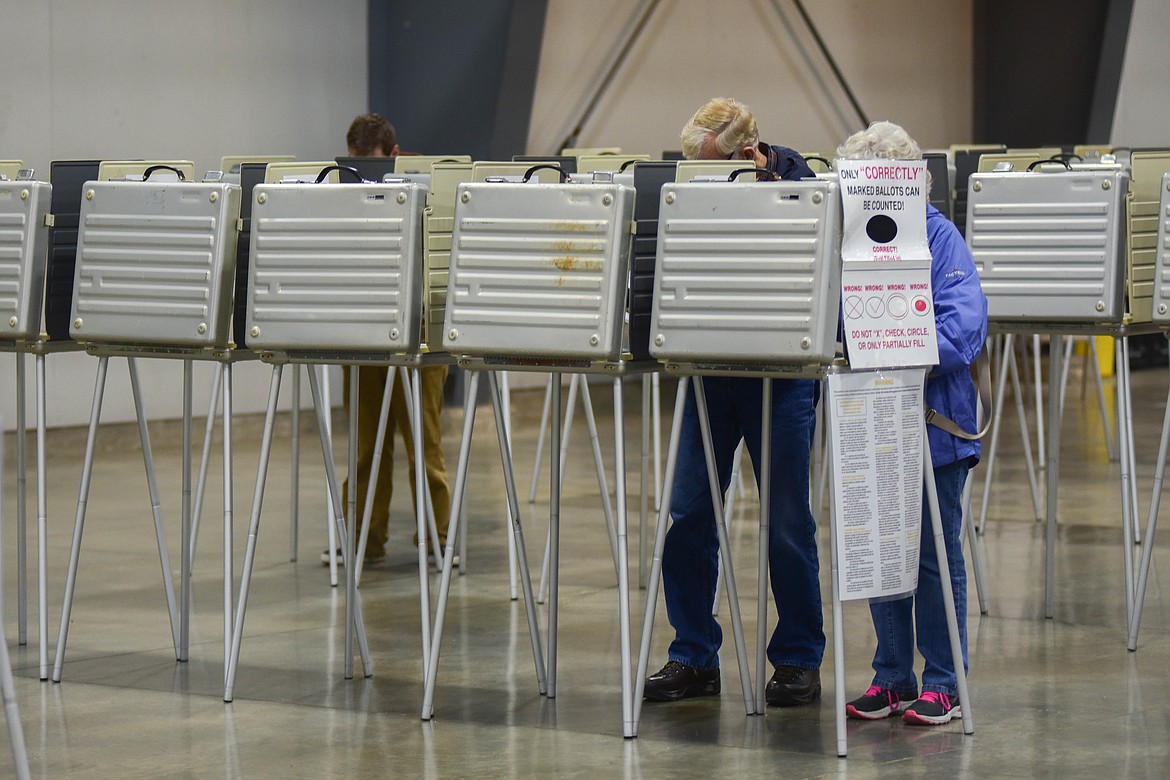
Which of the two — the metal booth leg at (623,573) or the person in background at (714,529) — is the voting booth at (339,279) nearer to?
the metal booth leg at (623,573)

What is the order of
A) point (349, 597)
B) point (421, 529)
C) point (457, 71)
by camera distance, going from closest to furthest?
point (421, 529) < point (349, 597) < point (457, 71)

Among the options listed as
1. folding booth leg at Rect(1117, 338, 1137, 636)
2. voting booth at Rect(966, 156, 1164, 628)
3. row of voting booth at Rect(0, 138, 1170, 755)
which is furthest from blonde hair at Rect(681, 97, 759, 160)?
folding booth leg at Rect(1117, 338, 1137, 636)

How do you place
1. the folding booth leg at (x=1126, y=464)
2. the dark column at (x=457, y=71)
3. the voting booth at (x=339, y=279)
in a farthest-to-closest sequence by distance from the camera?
the dark column at (x=457, y=71) → the folding booth leg at (x=1126, y=464) → the voting booth at (x=339, y=279)

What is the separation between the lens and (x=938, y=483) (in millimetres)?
4070

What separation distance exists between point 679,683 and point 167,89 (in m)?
6.30

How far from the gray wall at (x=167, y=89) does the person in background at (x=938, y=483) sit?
566cm

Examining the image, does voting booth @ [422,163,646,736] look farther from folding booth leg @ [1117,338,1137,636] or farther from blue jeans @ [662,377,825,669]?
folding booth leg @ [1117,338,1137,636]

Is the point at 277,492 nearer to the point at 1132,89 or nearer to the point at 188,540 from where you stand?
the point at 188,540

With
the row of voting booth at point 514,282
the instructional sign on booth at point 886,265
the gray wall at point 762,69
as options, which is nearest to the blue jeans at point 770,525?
the row of voting booth at point 514,282

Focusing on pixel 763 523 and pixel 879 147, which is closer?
pixel 879 147

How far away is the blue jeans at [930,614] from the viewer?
4074 millimetres

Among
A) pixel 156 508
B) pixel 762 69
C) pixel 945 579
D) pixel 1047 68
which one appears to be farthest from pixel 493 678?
pixel 1047 68

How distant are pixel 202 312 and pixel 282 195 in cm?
39

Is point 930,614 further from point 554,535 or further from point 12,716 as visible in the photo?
point 12,716
